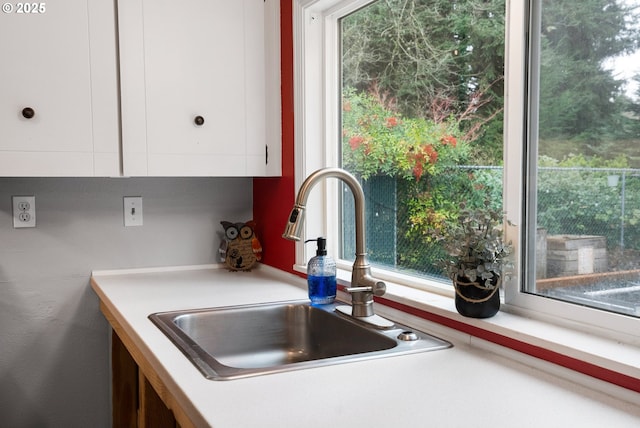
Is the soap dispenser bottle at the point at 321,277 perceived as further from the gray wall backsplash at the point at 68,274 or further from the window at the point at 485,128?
the gray wall backsplash at the point at 68,274

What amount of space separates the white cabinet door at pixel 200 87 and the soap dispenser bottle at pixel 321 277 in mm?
610

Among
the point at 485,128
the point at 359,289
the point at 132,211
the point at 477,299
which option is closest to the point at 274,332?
the point at 359,289

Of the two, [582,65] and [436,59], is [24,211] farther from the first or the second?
[582,65]

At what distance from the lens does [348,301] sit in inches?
72.8

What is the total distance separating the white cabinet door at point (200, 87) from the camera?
6.64 feet

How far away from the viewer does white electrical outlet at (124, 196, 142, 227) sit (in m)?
2.33

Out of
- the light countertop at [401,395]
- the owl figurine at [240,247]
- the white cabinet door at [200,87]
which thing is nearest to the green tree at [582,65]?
the light countertop at [401,395]

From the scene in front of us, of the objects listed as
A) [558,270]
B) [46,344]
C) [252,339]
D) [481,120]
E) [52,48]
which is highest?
[52,48]

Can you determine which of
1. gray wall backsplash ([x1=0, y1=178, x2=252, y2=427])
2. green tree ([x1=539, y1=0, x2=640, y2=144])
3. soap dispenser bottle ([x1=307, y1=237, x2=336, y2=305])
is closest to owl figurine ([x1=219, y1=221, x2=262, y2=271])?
gray wall backsplash ([x1=0, y1=178, x2=252, y2=427])

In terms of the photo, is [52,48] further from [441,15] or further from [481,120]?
[481,120]

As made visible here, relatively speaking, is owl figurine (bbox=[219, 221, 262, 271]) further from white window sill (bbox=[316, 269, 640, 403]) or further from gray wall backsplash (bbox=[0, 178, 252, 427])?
white window sill (bbox=[316, 269, 640, 403])

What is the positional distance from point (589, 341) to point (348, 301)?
0.83 meters

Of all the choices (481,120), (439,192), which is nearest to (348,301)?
(439,192)

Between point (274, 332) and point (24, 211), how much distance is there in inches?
42.7
